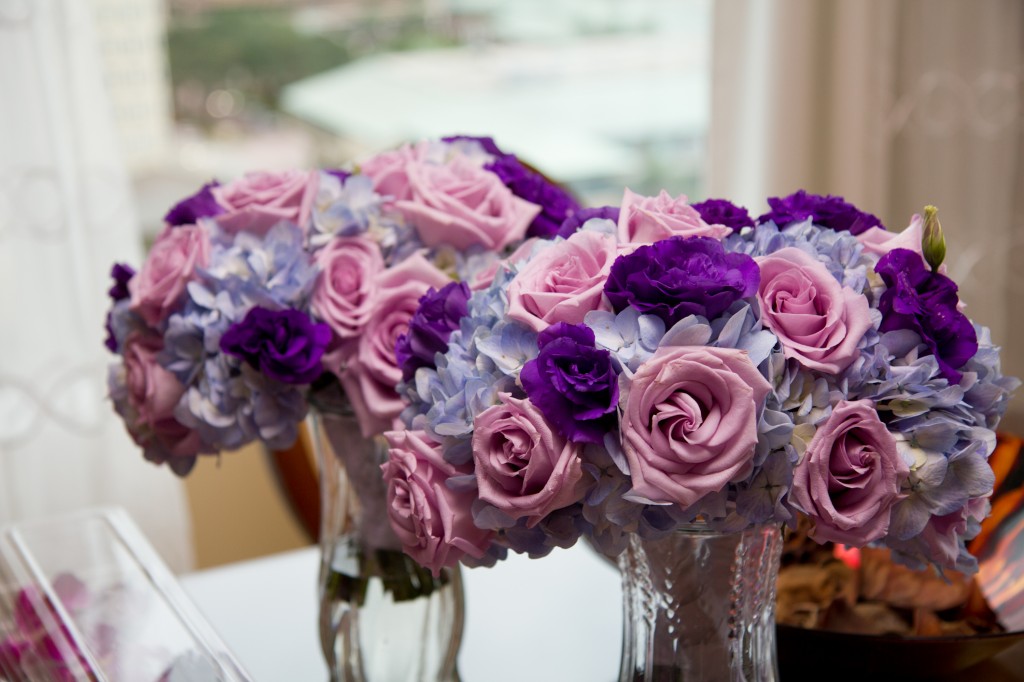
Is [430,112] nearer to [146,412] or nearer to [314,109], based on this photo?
[314,109]

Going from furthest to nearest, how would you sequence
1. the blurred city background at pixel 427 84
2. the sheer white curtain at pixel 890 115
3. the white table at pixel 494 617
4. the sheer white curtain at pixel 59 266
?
the blurred city background at pixel 427 84, the sheer white curtain at pixel 890 115, the sheer white curtain at pixel 59 266, the white table at pixel 494 617

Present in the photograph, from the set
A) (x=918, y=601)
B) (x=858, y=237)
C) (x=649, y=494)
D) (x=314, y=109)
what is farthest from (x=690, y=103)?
(x=649, y=494)

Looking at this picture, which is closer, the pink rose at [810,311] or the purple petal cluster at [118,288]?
the pink rose at [810,311]

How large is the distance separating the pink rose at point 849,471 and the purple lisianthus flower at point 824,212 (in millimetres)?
150

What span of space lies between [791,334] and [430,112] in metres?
1.80

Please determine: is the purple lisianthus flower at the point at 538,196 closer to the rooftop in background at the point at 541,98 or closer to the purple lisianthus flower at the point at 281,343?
the purple lisianthus flower at the point at 281,343

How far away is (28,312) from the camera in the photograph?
168cm

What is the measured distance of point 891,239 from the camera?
2.21ft

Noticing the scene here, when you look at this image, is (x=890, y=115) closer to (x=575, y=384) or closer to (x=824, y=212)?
(x=824, y=212)

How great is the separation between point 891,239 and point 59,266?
1321 millimetres

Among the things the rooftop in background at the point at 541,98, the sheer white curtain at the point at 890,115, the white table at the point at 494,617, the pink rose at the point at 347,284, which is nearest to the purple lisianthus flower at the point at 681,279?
the pink rose at the point at 347,284

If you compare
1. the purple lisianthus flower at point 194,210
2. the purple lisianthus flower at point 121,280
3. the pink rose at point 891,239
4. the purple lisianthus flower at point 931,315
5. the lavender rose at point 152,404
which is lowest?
the lavender rose at point 152,404

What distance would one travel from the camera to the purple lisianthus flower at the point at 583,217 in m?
0.71

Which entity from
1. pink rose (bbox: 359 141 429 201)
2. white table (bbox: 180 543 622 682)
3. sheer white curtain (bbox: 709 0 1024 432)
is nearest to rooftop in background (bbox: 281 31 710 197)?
sheer white curtain (bbox: 709 0 1024 432)
